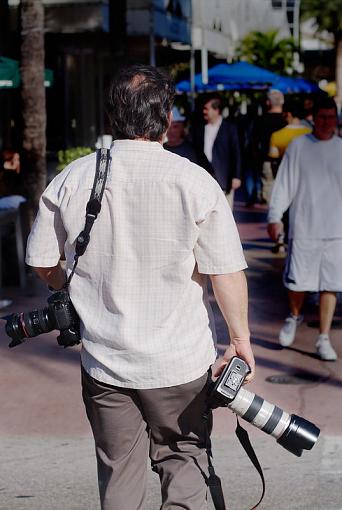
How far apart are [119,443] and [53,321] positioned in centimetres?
46

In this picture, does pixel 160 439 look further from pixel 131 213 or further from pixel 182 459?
pixel 131 213

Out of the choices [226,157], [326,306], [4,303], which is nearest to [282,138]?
[226,157]

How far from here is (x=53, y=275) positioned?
12.4 ft

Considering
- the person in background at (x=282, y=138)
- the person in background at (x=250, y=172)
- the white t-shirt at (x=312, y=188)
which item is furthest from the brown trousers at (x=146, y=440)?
the person in background at (x=250, y=172)

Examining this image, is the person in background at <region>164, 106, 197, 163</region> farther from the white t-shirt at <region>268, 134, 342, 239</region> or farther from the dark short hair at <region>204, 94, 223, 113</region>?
the dark short hair at <region>204, 94, 223, 113</region>

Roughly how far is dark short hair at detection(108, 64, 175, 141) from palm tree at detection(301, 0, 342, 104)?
5524cm

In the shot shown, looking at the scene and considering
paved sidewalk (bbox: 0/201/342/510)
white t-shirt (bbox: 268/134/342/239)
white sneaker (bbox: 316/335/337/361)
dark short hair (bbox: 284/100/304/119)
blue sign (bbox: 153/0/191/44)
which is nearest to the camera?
paved sidewalk (bbox: 0/201/342/510)

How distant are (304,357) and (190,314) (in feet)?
14.2

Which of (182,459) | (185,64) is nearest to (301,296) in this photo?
(182,459)

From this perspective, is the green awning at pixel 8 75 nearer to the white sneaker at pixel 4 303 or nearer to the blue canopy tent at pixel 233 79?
the white sneaker at pixel 4 303

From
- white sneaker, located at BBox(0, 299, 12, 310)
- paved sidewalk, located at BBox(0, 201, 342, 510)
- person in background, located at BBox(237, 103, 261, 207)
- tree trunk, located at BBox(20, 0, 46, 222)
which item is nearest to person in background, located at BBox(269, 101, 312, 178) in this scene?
tree trunk, located at BBox(20, 0, 46, 222)

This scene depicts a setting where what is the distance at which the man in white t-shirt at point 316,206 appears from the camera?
7266mm

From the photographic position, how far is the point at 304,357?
7.75 metres

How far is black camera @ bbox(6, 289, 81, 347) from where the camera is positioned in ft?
11.8
